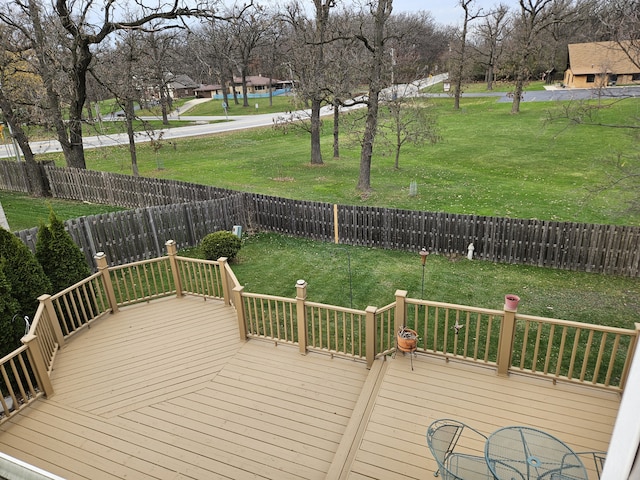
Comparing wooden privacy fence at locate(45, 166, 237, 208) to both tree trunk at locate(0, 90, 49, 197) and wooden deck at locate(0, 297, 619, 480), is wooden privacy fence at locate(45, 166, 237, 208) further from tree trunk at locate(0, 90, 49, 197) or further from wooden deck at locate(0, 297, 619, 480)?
wooden deck at locate(0, 297, 619, 480)

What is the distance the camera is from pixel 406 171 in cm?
1936

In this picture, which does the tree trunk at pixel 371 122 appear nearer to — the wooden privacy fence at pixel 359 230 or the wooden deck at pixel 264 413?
the wooden privacy fence at pixel 359 230

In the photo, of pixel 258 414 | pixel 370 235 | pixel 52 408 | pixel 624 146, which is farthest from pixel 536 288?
pixel 624 146

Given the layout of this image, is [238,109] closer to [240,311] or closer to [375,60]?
[375,60]

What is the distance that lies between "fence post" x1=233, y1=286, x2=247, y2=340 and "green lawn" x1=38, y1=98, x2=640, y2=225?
8117 mm

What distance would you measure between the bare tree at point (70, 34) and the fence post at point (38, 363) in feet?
36.0

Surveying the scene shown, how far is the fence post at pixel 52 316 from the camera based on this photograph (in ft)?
20.1

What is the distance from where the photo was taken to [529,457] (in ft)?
12.2

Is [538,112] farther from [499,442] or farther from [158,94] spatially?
[499,442]

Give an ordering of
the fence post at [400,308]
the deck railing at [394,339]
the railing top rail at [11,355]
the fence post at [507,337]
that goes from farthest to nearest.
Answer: the fence post at [400,308] → the fence post at [507,337] → the deck railing at [394,339] → the railing top rail at [11,355]

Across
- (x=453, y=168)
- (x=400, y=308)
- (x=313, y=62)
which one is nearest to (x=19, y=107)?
(x=313, y=62)

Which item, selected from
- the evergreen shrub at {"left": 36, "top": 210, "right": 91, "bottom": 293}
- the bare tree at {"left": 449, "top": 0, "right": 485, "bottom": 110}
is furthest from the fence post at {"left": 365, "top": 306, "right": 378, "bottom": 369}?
the bare tree at {"left": 449, "top": 0, "right": 485, "bottom": 110}

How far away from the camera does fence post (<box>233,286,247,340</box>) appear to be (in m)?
6.57

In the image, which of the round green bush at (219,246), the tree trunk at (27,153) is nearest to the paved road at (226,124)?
the tree trunk at (27,153)
